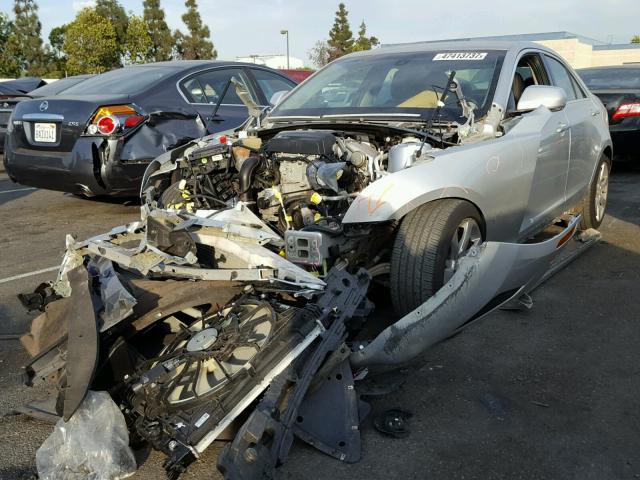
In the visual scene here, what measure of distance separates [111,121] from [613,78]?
7.64m

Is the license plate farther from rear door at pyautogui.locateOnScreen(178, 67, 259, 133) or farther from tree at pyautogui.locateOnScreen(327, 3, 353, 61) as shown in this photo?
tree at pyautogui.locateOnScreen(327, 3, 353, 61)

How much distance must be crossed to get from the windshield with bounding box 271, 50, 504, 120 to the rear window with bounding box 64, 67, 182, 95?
7.69 ft

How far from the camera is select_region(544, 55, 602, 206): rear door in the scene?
4785 mm

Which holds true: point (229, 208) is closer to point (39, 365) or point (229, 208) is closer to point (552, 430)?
point (39, 365)

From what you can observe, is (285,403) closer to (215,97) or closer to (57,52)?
(215,97)

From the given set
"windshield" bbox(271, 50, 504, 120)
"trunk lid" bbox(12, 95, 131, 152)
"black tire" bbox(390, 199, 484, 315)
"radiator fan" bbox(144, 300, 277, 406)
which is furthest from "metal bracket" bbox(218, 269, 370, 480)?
"trunk lid" bbox(12, 95, 131, 152)

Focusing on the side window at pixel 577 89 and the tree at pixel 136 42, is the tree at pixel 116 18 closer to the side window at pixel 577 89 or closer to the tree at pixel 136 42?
the tree at pixel 136 42

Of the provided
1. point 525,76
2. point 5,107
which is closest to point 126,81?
point 525,76

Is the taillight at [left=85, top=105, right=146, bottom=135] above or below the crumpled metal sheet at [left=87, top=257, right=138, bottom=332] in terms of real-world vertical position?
above

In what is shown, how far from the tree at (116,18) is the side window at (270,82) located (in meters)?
40.8

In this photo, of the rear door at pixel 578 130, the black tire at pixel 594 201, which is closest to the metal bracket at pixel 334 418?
the rear door at pixel 578 130

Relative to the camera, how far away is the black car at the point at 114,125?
19.9 ft

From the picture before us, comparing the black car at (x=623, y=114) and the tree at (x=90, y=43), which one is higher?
the tree at (x=90, y=43)

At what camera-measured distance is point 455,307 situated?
2.81 metres
